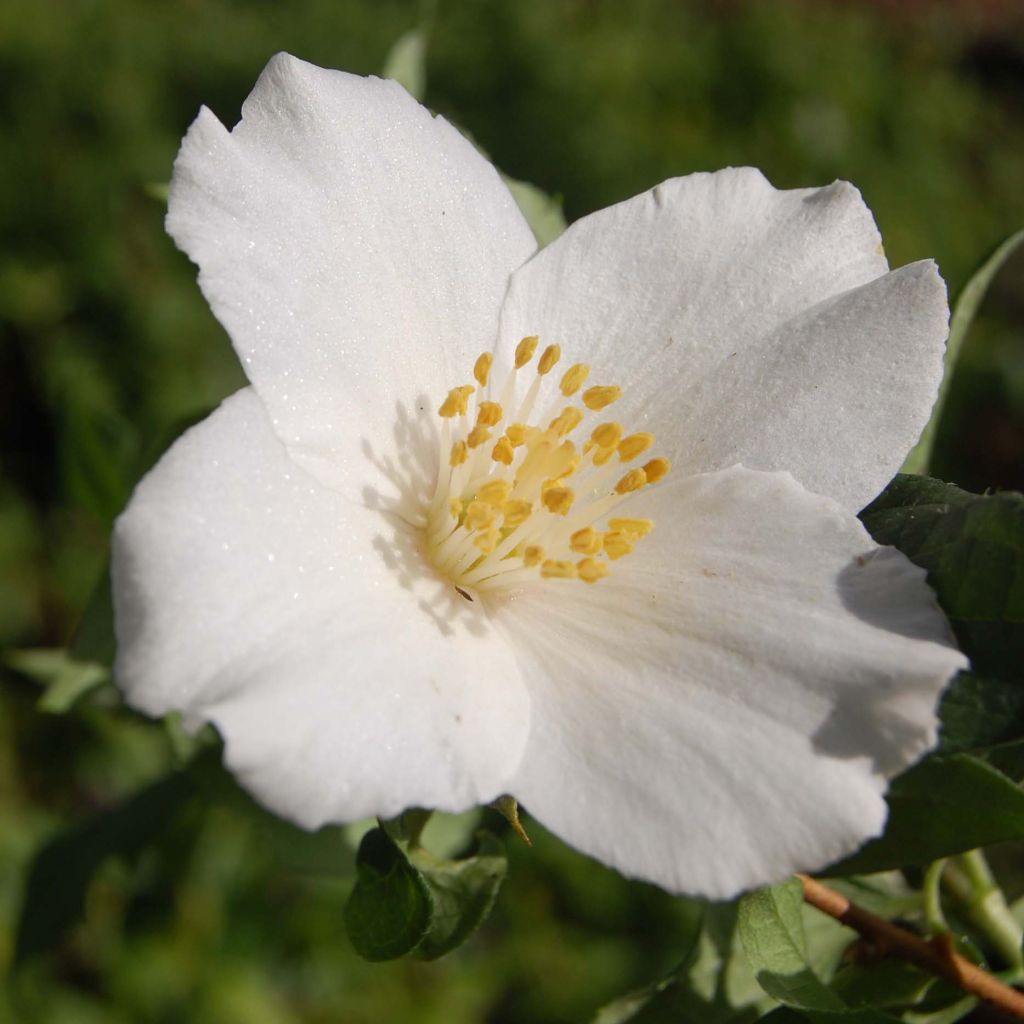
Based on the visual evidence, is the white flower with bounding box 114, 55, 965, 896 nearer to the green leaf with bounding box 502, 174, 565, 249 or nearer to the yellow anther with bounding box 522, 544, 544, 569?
the yellow anther with bounding box 522, 544, 544, 569

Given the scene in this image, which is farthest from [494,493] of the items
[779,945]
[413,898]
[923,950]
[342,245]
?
[923,950]

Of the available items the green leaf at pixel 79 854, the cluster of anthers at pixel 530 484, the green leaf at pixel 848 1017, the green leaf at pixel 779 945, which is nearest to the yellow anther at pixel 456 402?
the cluster of anthers at pixel 530 484

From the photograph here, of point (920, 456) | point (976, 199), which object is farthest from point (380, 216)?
point (976, 199)

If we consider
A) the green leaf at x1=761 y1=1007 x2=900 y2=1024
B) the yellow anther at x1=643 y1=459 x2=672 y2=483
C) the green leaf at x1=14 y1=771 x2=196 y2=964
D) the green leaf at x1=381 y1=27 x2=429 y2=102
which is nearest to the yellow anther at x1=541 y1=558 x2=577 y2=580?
the yellow anther at x1=643 y1=459 x2=672 y2=483

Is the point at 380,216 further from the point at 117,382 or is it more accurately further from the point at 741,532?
the point at 117,382

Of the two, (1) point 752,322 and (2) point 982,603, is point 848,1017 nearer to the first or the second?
(2) point 982,603
